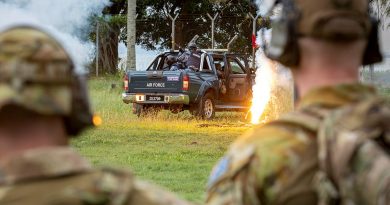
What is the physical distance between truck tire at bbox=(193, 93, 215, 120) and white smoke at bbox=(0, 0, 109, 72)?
8.89 ft

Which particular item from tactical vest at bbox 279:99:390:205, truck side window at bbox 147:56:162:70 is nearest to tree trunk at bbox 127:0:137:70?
truck side window at bbox 147:56:162:70

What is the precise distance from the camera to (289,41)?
2.87 m

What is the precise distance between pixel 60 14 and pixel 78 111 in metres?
22.2

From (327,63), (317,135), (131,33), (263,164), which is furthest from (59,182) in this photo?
(131,33)

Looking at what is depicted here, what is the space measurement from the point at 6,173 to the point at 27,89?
8.4 inches

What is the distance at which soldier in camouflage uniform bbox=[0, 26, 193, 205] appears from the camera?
2.37 metres

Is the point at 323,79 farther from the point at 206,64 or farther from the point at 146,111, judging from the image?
the point at 206,64

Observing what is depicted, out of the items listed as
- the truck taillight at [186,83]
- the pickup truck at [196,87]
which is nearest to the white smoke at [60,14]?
the pickup truck at [196,87]

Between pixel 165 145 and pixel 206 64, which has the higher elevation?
pixel 206 64

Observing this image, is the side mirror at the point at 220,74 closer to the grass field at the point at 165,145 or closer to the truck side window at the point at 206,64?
the truck side window at the point at 206,64

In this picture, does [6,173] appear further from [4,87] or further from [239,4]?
[239,4]

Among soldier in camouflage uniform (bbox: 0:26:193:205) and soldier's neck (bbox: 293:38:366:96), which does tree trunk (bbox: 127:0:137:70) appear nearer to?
soldier's neck (bbox: 293:38:366:96)

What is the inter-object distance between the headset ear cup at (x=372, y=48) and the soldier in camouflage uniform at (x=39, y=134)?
978 mm

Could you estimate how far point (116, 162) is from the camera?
12.9 m
